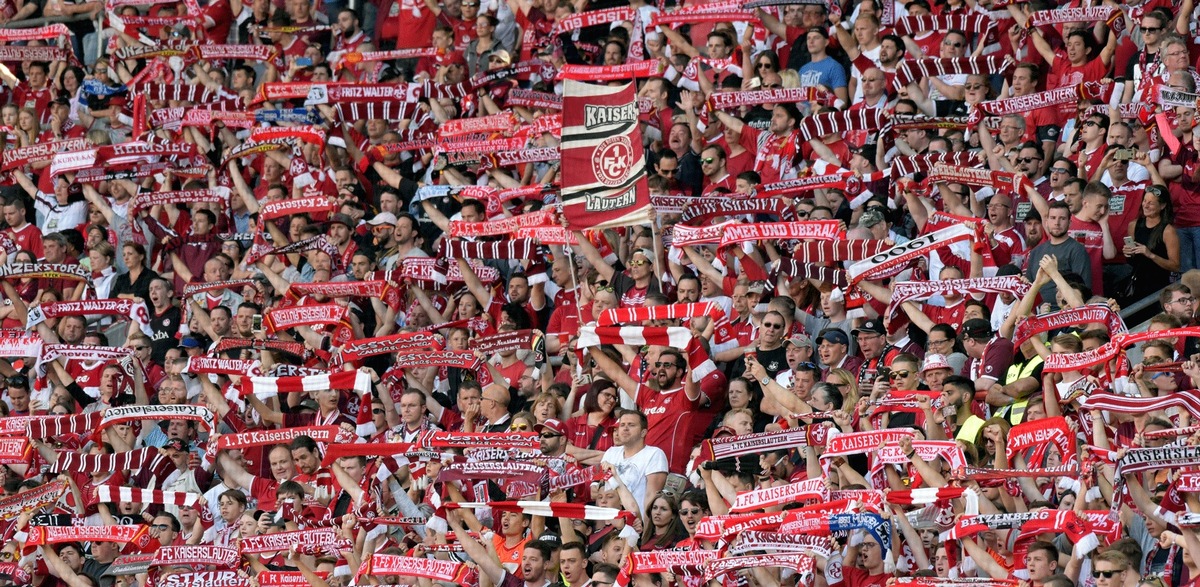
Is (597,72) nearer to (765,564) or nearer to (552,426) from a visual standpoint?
(552,426)

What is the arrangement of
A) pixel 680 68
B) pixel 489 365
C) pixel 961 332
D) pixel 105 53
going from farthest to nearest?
pixel 105 53 < pixel 680 68 < pixel 489 365 < pixel 961 332

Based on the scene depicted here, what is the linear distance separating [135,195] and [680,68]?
15.2 feet

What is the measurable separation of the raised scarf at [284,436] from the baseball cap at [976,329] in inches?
162

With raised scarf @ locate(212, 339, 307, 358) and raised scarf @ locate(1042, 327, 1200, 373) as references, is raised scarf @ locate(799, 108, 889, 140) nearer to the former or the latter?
raised scarf @ locate(212, 339, 307, 358)

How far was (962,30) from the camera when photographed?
15.7 metres

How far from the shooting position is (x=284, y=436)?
14.5 meters

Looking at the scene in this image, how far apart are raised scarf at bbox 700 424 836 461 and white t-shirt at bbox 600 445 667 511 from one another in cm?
75

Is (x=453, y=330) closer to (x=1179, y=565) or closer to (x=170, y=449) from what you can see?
(x=170, y=449)

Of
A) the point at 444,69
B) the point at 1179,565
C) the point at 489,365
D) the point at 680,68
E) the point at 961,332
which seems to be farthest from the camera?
the point at 444,69

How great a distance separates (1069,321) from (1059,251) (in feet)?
3.25

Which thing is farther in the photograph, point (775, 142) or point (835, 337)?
point (775, 142)

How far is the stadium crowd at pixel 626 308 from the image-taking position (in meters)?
11.4

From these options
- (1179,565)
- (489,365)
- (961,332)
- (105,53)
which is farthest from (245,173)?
(1179,565)

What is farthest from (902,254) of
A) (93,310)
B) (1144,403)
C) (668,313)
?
(93,310)
